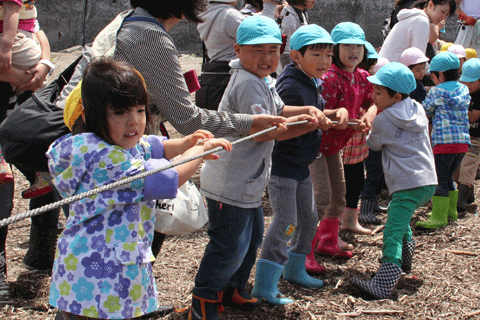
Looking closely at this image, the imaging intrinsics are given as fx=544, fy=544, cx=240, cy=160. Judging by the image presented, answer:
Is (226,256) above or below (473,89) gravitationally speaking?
below

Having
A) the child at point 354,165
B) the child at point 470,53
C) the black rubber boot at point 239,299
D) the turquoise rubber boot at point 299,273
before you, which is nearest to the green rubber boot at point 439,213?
the child at point 354,165

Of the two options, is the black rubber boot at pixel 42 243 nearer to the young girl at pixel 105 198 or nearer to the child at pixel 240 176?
the child at pixel 240 176

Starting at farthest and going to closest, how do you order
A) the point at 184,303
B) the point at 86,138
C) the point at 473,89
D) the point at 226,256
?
1. the point at 473,89
2. the point at 184,303
3. the point at 226,256
4. the point at 86,138

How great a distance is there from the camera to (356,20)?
13141 millimetres

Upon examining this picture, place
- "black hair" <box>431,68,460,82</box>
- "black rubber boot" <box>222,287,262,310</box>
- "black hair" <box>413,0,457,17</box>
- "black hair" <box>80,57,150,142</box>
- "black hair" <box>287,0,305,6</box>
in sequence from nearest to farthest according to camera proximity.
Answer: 1. "black hair" <box>80,57,150,142</box>
2. "black rubber boot" <box>222,287,262,310</box>
3. "black hair" <box>431,68,460,82</box>
4. "black hair" <box>287,0,305,6</box>
5. "black hair" <box>413,0,457,17</box>

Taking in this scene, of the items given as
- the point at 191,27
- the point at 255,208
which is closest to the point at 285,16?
the point at 255,208

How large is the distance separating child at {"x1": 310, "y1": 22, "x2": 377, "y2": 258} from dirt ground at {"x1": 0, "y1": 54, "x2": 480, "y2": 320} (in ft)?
0.73

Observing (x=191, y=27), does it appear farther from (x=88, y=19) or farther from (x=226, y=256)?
(x=226, y=256)

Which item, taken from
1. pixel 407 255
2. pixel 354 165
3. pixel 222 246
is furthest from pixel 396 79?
pixel 222 246

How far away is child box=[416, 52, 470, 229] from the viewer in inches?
181

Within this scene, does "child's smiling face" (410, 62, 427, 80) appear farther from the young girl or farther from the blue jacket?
the young girl

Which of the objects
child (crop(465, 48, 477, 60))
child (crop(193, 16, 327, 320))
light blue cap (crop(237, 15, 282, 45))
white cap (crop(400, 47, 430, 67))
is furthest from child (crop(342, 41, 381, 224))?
child (crop(465, 48, 477, 60))

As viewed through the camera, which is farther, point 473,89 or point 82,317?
point 473,89

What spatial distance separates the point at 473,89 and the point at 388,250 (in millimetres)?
2531
